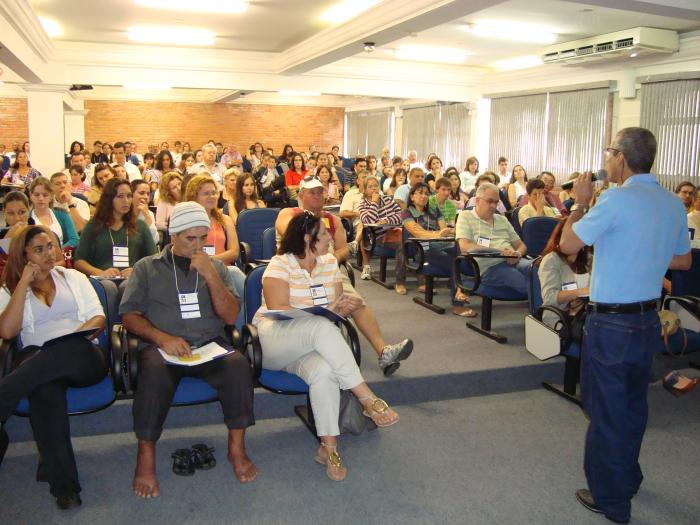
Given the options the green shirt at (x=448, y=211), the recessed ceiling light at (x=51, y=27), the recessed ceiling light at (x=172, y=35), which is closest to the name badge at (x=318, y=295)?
A: the green shirt at (x=448, y=211)

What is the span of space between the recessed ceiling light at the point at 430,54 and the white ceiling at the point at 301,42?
0.20 meters

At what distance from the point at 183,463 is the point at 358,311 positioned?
4.27 feet

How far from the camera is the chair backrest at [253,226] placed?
5.35 metres

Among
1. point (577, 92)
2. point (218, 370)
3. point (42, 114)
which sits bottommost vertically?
point (218, 370)

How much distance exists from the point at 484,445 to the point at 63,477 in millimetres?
1916

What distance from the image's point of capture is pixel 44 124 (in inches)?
405

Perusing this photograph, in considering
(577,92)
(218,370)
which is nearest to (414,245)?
(218,370)

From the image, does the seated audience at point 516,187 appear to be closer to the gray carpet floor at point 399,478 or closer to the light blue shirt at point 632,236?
the gray carpet floor at point 399,478

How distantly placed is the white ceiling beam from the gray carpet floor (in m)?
4.01

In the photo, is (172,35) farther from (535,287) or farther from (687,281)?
(687,281)

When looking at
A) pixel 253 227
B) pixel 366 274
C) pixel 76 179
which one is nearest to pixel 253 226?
pixel 253 227

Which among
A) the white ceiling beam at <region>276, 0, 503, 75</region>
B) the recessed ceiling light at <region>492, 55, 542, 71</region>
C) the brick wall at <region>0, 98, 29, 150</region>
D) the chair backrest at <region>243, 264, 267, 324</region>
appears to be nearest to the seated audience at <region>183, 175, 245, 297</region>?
the chair backrest at <region>243, 264, 267, 324</region>

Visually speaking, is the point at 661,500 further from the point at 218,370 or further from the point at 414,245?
the point at 414,245

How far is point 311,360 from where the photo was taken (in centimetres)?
291
